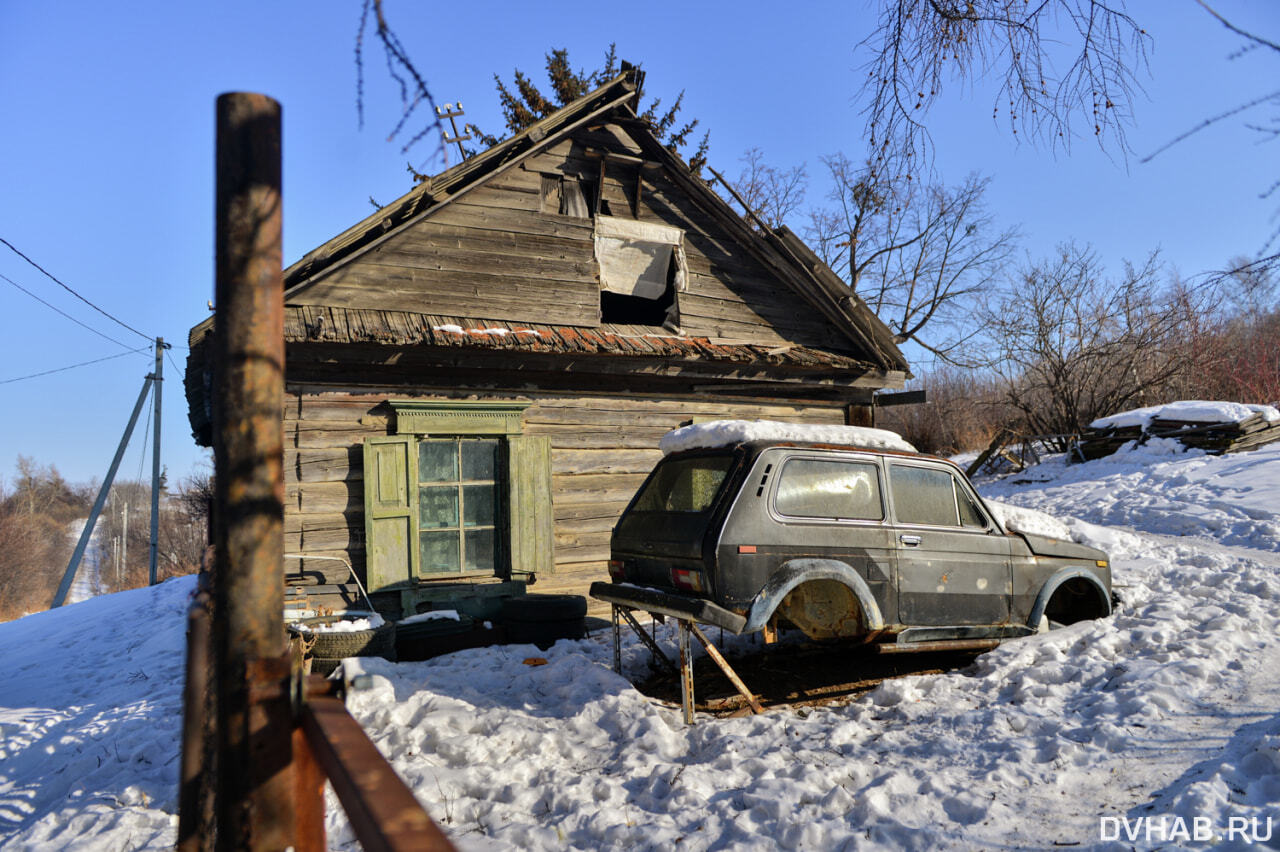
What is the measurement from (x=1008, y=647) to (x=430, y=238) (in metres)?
7.43

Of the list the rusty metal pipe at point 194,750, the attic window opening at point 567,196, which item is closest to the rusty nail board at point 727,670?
the rusty metal pipe at point 194,750

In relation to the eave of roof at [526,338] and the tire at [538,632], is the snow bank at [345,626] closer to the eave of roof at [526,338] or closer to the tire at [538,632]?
the tire at [538,632]

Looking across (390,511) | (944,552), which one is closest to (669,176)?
(390,511)

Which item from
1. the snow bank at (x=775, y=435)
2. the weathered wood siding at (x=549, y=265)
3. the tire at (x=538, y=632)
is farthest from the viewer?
the weathered wood siding at (x=549, y=265)

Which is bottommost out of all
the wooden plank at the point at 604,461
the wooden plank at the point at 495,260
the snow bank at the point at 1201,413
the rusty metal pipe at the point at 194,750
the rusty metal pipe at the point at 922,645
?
the rusty metal pipe at the point at 922,645

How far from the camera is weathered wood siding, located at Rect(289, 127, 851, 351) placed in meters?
8.38

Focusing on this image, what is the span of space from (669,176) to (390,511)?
603cm

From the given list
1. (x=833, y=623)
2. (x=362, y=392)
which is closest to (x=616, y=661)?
(x=833, y=623)

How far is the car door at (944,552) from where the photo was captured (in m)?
5.59

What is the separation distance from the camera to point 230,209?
5.83 ft

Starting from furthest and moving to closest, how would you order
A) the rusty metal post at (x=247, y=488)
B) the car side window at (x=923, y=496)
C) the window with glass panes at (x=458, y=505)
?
1. the window with glass panes at (x=458, y=505)
2. the car side window at (x=923, y=496)
3. the rusty metal post at (x=247, y=488)

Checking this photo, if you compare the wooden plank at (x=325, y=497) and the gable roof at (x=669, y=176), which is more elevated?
the gable roof at (x=669, y=176)

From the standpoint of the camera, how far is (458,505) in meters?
8.16

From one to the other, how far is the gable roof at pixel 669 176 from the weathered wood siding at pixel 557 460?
1.30 metres
